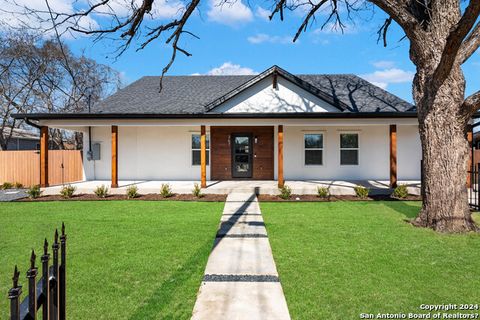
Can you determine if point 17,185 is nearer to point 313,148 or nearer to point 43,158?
point 43,158

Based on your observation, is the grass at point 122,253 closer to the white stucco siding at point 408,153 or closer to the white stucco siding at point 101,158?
the white stucco siding at point 101,158

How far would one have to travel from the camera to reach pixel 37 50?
23.6 m

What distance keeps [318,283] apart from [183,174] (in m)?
10.8

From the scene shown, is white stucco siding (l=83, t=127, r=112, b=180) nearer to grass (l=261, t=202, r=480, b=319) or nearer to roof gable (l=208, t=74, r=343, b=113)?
roof gable (l=208, t=74, r=343, b=113)

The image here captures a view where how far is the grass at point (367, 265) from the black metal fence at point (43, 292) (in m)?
2.06

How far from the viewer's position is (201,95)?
14.4 meters

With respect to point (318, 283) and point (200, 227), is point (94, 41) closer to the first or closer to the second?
point (200, 227)

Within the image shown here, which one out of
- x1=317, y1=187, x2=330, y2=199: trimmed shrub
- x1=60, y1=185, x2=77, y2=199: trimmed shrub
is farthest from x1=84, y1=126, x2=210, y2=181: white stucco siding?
x1=317, y1=187, x2=330, y2=199: trimmed shrub

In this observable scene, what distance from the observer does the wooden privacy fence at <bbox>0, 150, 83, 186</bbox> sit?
13.9 meters

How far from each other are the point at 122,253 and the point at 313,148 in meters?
10.5

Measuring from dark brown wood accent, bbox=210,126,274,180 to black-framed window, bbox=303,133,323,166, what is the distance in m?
1.61

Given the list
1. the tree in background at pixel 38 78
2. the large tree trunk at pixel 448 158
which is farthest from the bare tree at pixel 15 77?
the large tree trunk at pixel 448 158

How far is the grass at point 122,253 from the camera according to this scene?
3021 millimetres

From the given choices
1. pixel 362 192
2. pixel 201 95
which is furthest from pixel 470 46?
pixel 201 95
